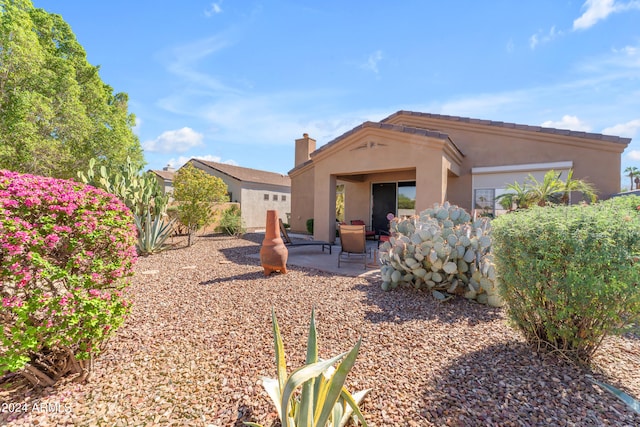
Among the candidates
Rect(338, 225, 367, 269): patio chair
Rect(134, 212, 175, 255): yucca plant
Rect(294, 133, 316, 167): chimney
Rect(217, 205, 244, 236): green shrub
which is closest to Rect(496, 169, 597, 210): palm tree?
Rect(338, 225, 367, 269): patio chair

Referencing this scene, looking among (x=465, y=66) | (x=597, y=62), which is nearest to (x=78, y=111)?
(x=465, y=66)

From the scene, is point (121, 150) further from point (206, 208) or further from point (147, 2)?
point (147, 2)

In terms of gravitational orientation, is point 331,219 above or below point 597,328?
above

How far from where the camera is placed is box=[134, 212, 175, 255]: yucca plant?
8.97 m

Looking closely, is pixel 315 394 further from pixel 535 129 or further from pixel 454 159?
pixel 535 129

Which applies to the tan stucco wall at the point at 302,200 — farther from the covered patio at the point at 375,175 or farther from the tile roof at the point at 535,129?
the tile roof at the point at 535,129

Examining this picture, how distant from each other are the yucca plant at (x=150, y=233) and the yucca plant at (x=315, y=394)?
27.1 ft

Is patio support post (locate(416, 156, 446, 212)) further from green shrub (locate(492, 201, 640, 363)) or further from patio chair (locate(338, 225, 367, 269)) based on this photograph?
green shrub (locate(492, 201, 640, 363))

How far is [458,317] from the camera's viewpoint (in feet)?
13.8

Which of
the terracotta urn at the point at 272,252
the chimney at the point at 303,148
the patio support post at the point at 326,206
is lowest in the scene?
the terracotta urn at the point at 272,252

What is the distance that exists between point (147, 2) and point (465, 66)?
898 centimetres

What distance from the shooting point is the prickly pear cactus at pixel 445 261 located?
4.74 m

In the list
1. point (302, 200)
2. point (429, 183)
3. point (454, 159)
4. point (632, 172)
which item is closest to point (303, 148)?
point (302, 200)

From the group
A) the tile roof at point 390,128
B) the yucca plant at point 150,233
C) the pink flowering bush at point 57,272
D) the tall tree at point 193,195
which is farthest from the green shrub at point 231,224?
the pink flowering bush at point 57,272
